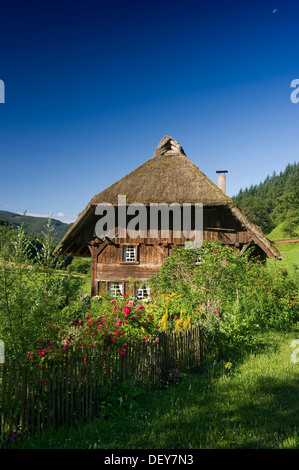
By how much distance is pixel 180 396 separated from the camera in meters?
5.16

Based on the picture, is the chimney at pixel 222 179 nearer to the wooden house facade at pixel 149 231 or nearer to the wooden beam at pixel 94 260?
the wooden house facade at pixel 149 231

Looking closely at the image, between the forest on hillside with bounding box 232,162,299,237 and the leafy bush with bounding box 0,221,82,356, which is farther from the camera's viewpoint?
the forest on hillside with bounding box 232,162,299,237

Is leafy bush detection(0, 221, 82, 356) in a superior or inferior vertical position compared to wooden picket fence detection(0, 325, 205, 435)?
superior

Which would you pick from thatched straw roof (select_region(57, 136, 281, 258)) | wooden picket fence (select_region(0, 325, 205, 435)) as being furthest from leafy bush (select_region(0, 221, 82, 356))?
thatched straw roof (select_region(57, 136, 281, 258))

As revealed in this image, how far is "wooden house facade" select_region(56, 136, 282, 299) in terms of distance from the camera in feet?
44.9

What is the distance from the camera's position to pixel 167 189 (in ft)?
47.8

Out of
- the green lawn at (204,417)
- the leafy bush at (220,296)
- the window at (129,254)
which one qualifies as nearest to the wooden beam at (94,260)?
the window at (129,254)

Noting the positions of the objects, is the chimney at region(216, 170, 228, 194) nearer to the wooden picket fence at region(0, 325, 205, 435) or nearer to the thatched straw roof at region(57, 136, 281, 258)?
the thatched straw roof at region(57, 136, 281, 258)

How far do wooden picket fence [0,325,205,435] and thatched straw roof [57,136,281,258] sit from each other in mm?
8627

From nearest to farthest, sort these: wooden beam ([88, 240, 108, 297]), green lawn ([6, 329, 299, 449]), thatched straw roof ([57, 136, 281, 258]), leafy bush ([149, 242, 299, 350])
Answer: green lawn ([6, 329, 299, 449]) < leafy bush ([149, 242, 299, 350]) < thatched straw roof ([57, 136, 281, 258]) < wooden beam ([88, 240, 108, 297])

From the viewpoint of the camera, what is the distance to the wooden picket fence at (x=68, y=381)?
3.87 meters
